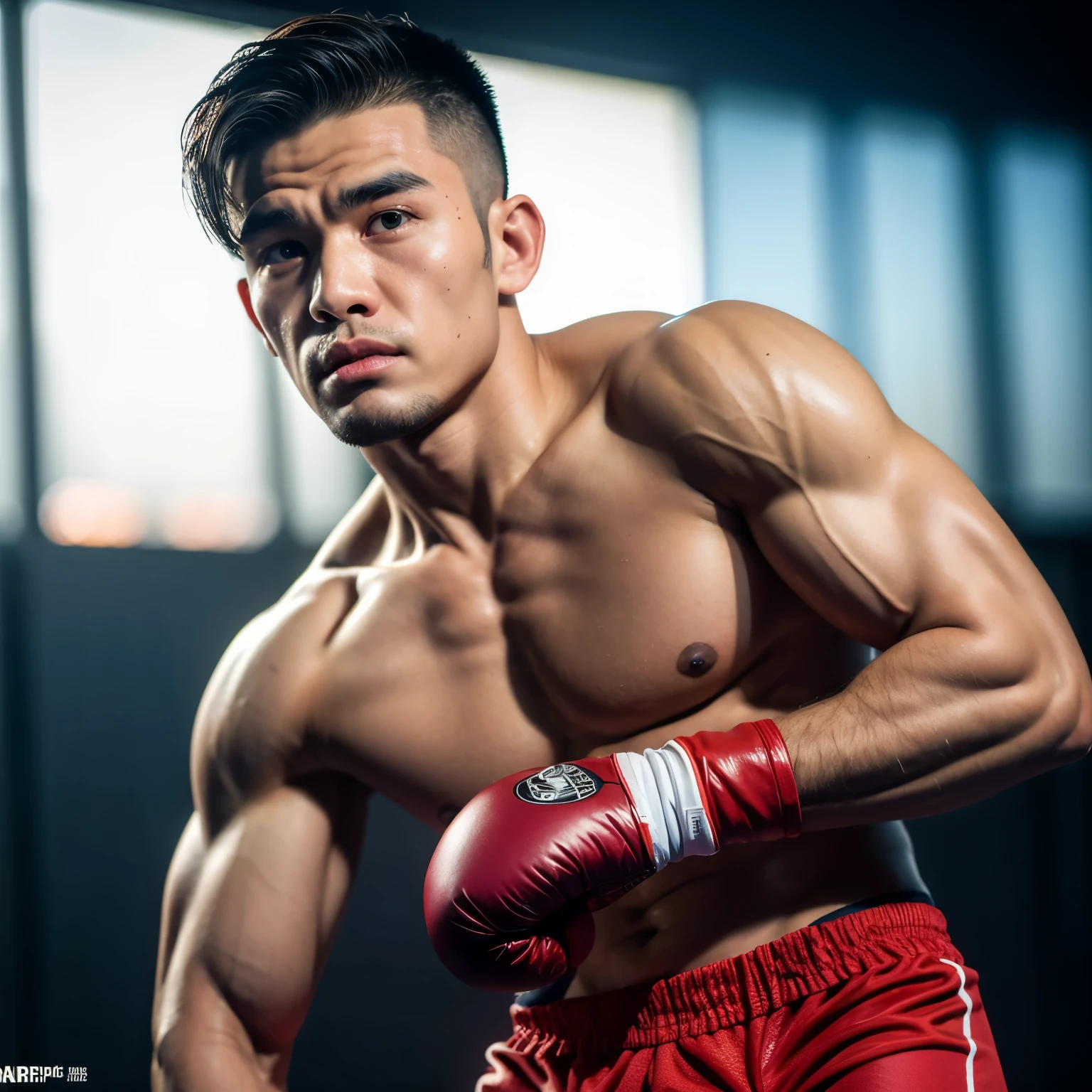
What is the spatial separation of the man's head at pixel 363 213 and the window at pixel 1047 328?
1.69 meters

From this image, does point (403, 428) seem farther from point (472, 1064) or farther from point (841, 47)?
point (841, 47)

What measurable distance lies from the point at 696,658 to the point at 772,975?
0.90 ft

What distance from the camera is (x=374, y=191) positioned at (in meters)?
1.12

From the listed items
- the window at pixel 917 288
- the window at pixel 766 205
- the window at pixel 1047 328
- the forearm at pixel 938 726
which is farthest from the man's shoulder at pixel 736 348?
the window at pixel 1047 328

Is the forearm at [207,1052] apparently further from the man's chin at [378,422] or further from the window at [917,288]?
the window at [917,288]

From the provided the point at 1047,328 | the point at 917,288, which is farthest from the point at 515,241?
the point at 1047,328

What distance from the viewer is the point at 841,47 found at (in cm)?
262

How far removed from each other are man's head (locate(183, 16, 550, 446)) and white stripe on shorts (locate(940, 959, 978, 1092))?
0.67m

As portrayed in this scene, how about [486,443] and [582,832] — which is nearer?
[582,832]

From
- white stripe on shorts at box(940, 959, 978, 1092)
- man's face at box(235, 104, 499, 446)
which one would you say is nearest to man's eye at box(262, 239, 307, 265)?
man's face at box(235, 104, 499, 446)

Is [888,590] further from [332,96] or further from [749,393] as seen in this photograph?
[332,96]

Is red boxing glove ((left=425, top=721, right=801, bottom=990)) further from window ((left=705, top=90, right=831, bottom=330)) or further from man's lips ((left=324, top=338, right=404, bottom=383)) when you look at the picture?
window ((left=705, top=90, right=831, bottom=330))

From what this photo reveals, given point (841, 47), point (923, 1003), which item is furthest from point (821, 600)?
point (841, 47)

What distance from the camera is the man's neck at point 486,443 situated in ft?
3.93
